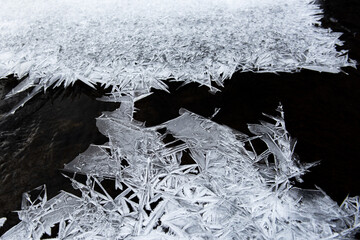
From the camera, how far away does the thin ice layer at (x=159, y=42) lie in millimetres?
1050

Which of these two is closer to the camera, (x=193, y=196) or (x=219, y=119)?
(x=193, y=196)

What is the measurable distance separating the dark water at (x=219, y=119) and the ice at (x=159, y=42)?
0.06m

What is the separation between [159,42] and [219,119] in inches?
21.3

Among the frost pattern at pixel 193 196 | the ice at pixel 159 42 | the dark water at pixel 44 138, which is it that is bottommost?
the frost pattern at pixel 193 196

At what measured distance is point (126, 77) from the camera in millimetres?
1033

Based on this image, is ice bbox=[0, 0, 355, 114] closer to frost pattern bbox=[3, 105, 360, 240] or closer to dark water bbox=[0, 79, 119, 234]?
dark water bbox=[0, 79, 119, 234]

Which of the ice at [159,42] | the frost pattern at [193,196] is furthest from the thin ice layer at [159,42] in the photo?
the frost pattern at [193,196]

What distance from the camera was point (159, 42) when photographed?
121cm

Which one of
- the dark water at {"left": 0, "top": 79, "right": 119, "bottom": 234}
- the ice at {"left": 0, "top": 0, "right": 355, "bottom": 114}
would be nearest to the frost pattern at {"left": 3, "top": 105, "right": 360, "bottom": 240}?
the dark water at {"left": 0, "top": 79, "right": 119, "bottom": 234}

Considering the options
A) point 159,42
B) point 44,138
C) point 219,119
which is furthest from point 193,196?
point 159,42

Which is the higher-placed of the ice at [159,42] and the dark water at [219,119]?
the ice at [159,42]

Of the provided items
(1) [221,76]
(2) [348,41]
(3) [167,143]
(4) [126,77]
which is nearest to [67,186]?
(3) [167,143]

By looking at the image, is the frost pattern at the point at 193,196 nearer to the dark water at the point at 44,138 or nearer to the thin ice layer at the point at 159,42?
the dark water at the point at 44,138

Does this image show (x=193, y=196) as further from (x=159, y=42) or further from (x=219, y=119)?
(x=159, y=42)
